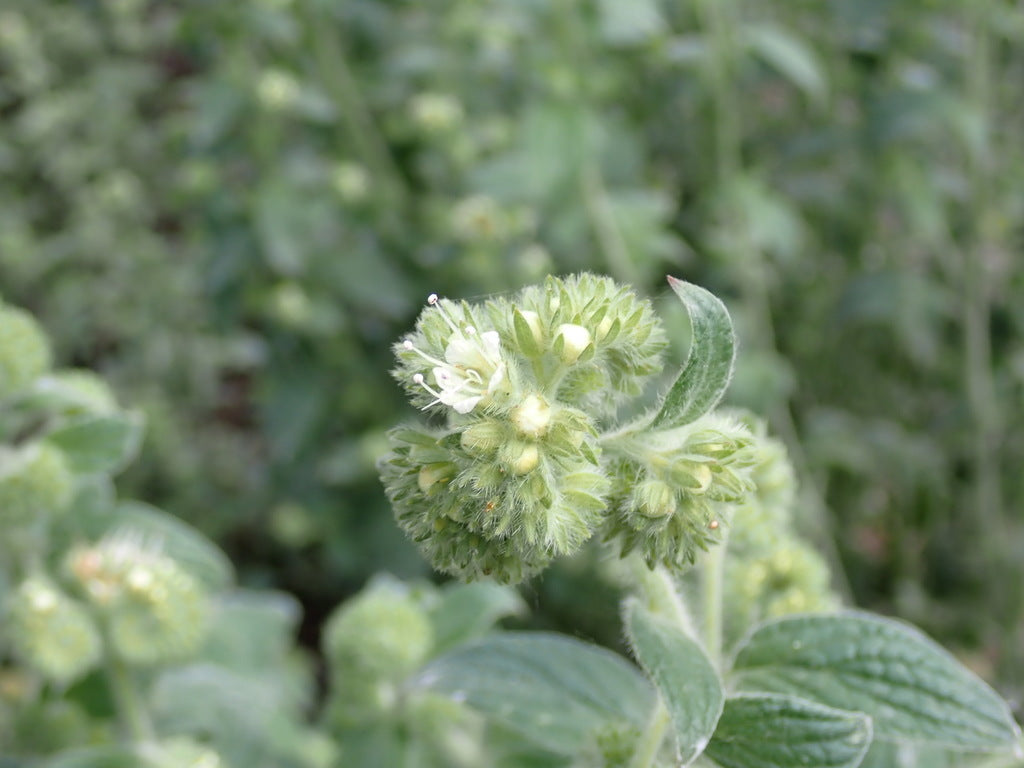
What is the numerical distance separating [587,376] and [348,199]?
2.27m

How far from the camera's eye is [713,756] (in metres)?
1.10

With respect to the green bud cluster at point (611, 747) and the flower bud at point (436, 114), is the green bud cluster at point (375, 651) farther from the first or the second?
the flower bud at point (436, 114)

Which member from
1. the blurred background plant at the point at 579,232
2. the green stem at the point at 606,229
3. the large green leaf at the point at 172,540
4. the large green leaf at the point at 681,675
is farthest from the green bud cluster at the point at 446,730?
the green stem at the point at 606,229

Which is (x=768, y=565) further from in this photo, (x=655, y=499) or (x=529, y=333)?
(x=529, y=333)

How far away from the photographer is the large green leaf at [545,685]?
1.26 meters

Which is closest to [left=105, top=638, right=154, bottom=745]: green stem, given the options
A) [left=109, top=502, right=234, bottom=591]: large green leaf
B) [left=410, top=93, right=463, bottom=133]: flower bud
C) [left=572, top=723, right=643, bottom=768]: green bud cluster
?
[left=109, top=502, right=234, bottom=591]: large green leaf

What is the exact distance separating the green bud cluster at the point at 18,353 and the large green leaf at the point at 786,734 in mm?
1248

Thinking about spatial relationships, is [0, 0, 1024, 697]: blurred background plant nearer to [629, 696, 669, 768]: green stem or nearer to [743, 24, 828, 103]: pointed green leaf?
[743, 24, 828, 103]: pointed green leaf

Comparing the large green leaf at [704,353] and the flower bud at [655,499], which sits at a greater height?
the large green leaf at [704,353]

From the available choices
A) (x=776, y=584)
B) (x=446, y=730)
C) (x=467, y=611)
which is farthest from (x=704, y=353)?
(x=446, y=730)

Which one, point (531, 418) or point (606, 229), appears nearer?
point (531, 418)

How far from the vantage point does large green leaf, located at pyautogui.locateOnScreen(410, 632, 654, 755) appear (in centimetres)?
126

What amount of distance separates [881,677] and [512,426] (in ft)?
1.77

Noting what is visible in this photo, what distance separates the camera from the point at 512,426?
1057 millimetres
